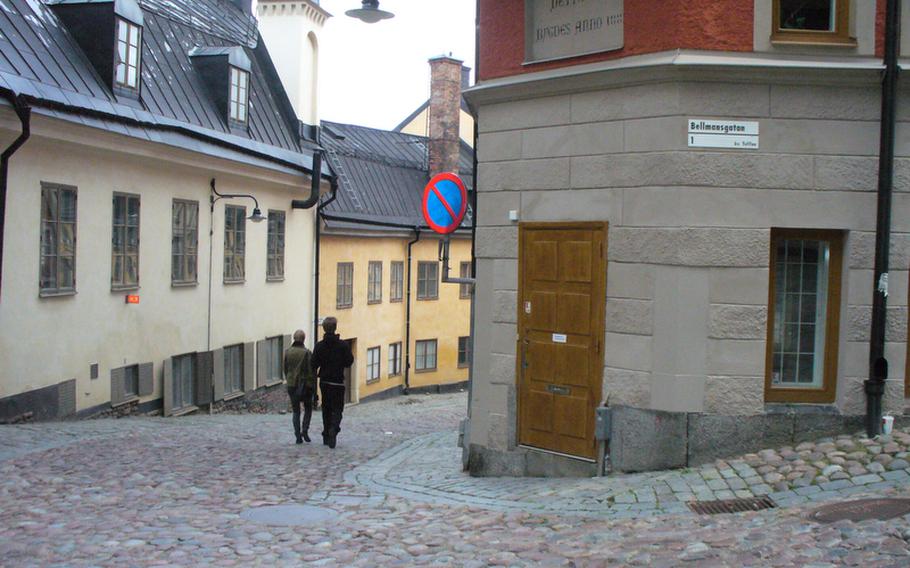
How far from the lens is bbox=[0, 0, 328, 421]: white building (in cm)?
1542

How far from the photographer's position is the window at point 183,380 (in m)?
20.4

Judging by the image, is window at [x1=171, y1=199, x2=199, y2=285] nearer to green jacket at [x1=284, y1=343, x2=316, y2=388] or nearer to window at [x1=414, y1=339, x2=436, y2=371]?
green jacket at [x1=284, y1=343, x2=316, y2=388]

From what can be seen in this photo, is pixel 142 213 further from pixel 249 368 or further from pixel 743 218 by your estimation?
pixel 743 218

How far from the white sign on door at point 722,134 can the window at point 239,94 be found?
52.3 feet

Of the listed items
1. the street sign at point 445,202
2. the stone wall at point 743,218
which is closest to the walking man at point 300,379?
the street sign at point 445,202

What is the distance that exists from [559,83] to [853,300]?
345 centimetres

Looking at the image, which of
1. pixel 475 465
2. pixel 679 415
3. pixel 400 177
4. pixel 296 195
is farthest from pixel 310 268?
pixel 679 415

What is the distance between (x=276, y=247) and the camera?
83.3 ft

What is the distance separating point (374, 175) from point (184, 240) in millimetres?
15631

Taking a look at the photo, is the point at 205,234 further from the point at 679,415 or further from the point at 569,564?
the point at 569,564

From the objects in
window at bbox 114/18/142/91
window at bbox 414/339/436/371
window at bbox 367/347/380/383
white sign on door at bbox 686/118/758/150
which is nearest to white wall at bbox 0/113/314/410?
window at bbox 114/18/142/91

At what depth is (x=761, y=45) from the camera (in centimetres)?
936

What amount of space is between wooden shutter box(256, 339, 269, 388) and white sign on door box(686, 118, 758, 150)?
53.9 ft

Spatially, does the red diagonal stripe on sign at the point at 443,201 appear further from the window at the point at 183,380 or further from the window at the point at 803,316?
the window at the point at 183,380
